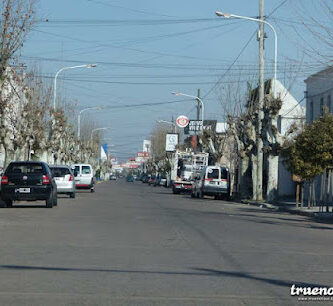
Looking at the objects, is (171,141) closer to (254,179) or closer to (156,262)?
(254,179)

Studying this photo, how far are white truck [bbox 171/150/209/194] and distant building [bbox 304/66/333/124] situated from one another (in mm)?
12549

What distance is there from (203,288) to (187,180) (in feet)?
169

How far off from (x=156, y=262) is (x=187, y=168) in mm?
50357

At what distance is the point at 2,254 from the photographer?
43.9 feet

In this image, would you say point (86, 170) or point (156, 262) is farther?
point (86, 170)

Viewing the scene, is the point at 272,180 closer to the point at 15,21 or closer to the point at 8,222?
the point at 15,21

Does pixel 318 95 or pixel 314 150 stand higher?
pixel 318 95

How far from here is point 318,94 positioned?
161ft

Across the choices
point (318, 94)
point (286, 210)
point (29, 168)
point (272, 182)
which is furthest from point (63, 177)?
point (318, 94)

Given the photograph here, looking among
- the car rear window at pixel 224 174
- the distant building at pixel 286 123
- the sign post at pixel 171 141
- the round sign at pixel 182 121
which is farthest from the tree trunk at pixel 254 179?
the sign post at pixel 171 141

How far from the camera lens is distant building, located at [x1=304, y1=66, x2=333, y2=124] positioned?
4666cm

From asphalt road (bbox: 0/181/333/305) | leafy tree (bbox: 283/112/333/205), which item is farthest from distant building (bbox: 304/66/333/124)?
asphalt road (bbox: 0/181/333/305)

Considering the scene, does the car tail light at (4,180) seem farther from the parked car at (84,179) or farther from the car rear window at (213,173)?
the parked car at (84,179)

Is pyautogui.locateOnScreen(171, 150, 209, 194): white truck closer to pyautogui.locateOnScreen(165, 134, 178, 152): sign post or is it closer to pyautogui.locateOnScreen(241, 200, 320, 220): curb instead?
pyautogui.locateOnScreen(241, 200, 320, 220): curb
